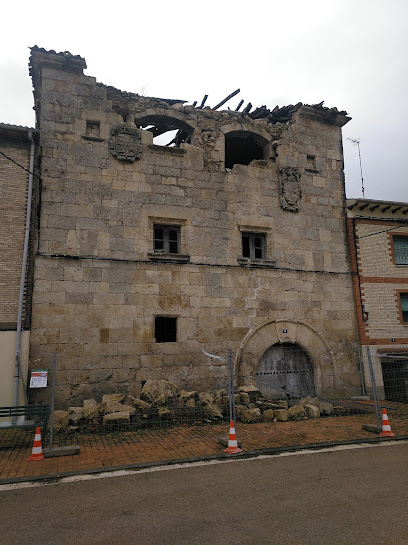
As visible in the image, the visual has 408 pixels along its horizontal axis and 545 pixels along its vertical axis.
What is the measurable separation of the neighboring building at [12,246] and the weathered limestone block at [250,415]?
17.6ft

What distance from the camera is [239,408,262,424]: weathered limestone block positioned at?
939 cm

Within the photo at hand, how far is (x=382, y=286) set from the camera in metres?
13.8

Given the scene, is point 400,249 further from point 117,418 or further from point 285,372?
point 117,418

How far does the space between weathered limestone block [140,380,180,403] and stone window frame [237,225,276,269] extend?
4.37 meters

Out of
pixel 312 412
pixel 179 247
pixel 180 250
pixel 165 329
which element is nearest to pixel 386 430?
pixel 312 412

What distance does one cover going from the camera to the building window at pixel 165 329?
1128 cm

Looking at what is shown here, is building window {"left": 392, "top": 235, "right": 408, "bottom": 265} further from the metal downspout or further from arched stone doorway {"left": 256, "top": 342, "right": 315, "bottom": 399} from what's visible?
the metal downspout

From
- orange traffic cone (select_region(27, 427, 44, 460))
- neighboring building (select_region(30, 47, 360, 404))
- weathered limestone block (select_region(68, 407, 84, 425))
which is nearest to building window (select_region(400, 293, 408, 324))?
neighboring building (select_region(30, 47, 360, 404))

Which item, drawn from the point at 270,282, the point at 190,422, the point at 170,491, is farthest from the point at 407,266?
the point at 170,491

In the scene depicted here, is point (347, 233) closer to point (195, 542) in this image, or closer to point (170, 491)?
point (170, 491)

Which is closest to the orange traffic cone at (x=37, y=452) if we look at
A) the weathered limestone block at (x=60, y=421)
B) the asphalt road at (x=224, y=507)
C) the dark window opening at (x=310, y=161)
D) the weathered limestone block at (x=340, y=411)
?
the asphalt road at (x=224, y=507)

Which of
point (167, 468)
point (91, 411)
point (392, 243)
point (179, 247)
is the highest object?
point (392, 243)

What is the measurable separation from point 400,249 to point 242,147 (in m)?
7.08

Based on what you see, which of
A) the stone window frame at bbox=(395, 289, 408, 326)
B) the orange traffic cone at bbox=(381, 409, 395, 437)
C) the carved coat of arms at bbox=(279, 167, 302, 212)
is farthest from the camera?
the stone window frame at bbox=(395, 289, 408, 326)
